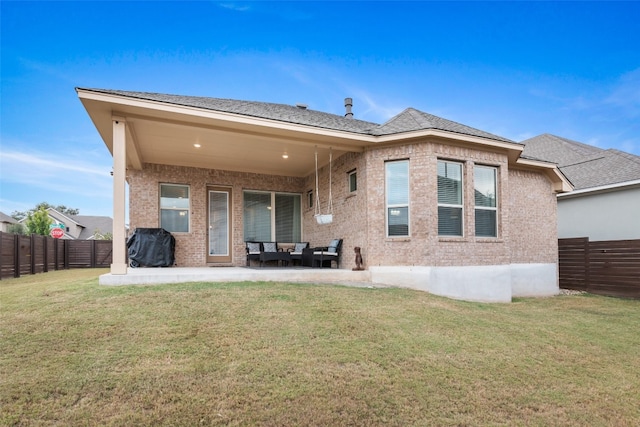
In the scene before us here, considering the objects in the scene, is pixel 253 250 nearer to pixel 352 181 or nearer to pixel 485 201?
pixel 352 181

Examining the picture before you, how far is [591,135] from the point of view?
24109 mm

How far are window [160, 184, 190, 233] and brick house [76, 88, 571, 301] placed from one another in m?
0.03

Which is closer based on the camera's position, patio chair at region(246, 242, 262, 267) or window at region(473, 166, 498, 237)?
window at region(473, 166, 498, 237)

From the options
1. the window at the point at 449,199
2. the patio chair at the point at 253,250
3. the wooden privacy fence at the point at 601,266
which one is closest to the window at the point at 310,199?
the patio chair at the point at 253,250

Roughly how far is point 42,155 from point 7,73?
17625 mm

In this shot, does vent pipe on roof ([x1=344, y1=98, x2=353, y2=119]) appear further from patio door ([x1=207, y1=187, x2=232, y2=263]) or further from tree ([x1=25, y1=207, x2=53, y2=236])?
tree ([x1=25, y1=207, x2=53, y2=236])

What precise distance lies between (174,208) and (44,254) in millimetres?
7819

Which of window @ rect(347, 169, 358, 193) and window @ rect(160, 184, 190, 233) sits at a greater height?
window @ rect(347, 169, 358, 193)

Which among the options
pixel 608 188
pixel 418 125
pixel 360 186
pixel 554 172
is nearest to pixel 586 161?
pixel 608 188

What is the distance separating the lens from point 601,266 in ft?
34.2

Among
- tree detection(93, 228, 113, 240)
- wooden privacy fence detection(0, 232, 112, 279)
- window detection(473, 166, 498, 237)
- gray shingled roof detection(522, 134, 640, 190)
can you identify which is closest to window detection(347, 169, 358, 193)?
window detection(473, 166, 498, 237)

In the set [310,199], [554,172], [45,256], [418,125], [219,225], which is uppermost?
[418,125]

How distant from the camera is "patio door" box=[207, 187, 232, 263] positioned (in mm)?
11250

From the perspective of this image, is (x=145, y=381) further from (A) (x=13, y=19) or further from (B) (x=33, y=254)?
(A) (x=13, y=19)
